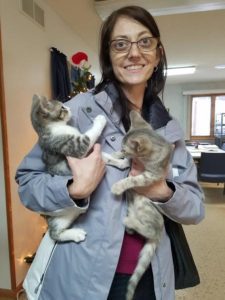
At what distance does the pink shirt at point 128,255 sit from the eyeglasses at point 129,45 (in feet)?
2.25

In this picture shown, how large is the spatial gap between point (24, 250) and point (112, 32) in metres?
2.30

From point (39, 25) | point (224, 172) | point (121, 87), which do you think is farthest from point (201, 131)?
point (121, 87)

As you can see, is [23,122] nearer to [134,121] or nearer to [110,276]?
[134,121]

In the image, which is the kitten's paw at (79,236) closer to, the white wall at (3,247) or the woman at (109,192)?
the woman at (109,192)

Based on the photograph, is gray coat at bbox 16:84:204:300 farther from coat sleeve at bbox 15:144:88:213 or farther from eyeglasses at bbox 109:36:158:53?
eyeglasses at bbox 109:36:158:53

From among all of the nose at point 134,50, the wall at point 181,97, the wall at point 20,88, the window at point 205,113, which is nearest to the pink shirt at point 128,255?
the nose at point 134,50

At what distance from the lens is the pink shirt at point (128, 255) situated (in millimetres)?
939

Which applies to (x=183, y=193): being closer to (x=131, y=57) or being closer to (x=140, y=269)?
Result: (x=140, y=269)

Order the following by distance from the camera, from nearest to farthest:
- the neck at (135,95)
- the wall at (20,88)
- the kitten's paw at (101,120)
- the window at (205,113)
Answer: the kitten's paw at (101,120), the neck at (135,95), the wall at (20,88), the window at (205,113)

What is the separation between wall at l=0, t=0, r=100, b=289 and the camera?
7.94 ft

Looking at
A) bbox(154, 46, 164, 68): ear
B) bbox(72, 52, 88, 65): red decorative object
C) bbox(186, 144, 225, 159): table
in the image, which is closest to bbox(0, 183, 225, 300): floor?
bbox(186, 144, 225, 159): table

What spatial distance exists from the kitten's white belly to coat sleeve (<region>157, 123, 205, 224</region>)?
1.29ft

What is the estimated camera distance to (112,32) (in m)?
1.09

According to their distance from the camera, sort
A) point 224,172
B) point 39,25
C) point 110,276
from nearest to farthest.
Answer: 1. point 110,276
2. point 39,25
3. point 224,172
